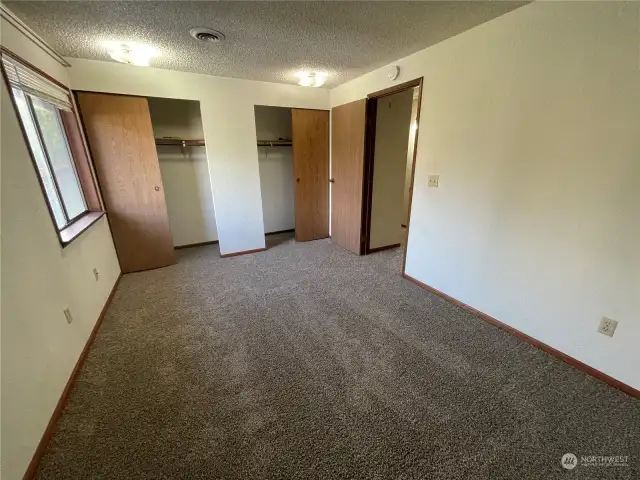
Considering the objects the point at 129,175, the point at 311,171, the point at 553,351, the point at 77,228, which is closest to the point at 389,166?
the point at 311,171

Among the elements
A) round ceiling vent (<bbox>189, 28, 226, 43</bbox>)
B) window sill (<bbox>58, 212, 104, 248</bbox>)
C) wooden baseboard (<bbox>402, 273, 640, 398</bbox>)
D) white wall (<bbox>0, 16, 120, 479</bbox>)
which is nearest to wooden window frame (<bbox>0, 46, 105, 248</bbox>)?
window sill (<bbox>58, 212, 104, 248</bbox>)

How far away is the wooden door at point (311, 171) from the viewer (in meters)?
3.68

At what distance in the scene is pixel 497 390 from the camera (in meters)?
1.53

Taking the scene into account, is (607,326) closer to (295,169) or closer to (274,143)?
(295,169)

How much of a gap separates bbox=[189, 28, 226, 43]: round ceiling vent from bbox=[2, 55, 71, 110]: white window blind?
42.6 inches

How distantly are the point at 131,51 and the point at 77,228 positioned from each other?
1563 millimetres

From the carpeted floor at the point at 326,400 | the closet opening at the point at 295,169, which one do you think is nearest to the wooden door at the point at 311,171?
the closet opening at the point at 295,169

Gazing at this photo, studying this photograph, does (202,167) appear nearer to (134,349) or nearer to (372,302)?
(134,349)

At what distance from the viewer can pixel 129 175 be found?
288 cm

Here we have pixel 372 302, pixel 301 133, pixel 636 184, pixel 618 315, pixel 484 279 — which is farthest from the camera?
pixel 301 133

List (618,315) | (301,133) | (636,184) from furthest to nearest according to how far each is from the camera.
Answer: (301,133) < (618,315) < (636,184)

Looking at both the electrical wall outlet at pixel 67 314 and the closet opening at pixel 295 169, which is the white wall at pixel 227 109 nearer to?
the closet opening at pixel 295 169

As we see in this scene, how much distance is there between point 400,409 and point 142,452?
129cm

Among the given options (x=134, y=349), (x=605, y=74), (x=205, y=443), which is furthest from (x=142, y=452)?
(x=605, y=74)
